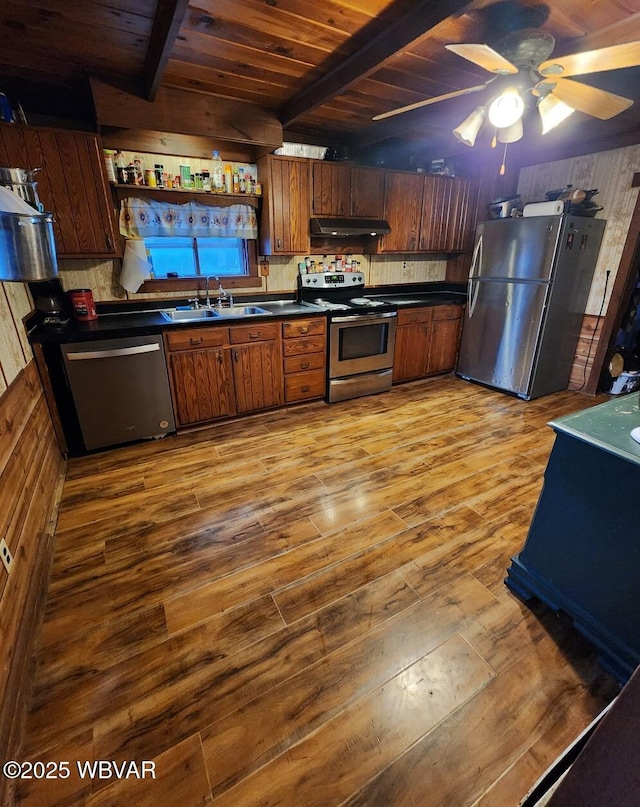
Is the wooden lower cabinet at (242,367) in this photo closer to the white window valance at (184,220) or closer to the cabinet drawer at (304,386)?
the cabinet drawer at (304,386)

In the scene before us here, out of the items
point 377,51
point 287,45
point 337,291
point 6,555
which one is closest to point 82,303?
point 6,555

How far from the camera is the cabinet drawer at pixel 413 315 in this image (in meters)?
3.98

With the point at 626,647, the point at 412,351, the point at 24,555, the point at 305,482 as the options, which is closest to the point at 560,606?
the point at 626,647

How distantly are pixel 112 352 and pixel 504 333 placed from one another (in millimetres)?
3653

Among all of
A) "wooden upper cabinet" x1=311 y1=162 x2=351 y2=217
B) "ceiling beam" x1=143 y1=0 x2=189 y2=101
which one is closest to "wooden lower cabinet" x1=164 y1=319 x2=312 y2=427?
"wooden upper cabinet" x1=311 y1=162 x2=351 y2=217

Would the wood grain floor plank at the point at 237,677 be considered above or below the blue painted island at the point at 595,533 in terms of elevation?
below

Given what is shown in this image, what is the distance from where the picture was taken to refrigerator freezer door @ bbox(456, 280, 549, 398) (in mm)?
3639

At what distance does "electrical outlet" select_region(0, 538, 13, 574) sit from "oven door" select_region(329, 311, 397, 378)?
2732 mm

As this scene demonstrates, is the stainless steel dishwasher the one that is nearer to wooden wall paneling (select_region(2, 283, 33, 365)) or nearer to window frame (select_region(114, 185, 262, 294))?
wooden wall paneling (select_region(2, 283, 33, 365))

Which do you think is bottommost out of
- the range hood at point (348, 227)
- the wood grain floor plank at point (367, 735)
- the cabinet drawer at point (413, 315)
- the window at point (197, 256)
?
the wood grain floor plank at point (367, 735)

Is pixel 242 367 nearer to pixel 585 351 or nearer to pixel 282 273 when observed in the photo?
pixel 282 273

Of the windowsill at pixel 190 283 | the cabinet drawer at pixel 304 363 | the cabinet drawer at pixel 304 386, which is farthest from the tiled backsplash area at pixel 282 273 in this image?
the cabinet drawer at pixel 304 386

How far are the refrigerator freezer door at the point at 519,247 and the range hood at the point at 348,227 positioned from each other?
3.45ft

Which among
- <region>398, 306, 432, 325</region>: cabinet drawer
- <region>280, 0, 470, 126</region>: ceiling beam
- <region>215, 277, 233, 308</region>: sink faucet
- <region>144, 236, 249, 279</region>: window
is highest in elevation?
<region>280, 0, 470, 126</region>: ceiling beam
